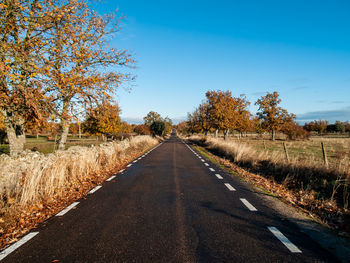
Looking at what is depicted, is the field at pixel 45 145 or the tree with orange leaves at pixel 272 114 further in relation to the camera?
the tree with orange leaves at pixel 272 114

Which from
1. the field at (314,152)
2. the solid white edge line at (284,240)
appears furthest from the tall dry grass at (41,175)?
the field at (314,152)

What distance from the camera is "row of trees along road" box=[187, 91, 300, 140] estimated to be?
33.8 m

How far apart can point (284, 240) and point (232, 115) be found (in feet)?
104

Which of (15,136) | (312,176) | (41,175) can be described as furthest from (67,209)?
(312,176)

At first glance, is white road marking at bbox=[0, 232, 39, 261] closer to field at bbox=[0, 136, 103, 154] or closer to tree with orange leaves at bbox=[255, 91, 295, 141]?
field at bbox=[0, 136, 103, 154]

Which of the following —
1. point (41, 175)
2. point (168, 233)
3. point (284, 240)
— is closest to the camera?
point (284, 240)

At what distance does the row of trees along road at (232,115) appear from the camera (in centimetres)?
3378

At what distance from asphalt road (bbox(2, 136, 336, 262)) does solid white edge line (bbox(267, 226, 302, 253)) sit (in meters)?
0.02

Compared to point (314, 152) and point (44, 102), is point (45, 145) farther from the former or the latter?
point (314, 152)

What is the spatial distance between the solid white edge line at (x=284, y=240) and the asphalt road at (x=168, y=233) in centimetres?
2

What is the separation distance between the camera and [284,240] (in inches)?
138

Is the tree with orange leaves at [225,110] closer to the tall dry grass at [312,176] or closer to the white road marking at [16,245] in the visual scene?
the tall dry grass at [312,176]

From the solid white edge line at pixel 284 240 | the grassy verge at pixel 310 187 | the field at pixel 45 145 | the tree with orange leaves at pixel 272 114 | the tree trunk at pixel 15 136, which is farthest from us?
the tree with orange leaves at pixel 272 114

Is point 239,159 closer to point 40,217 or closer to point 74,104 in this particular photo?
point 74,104
